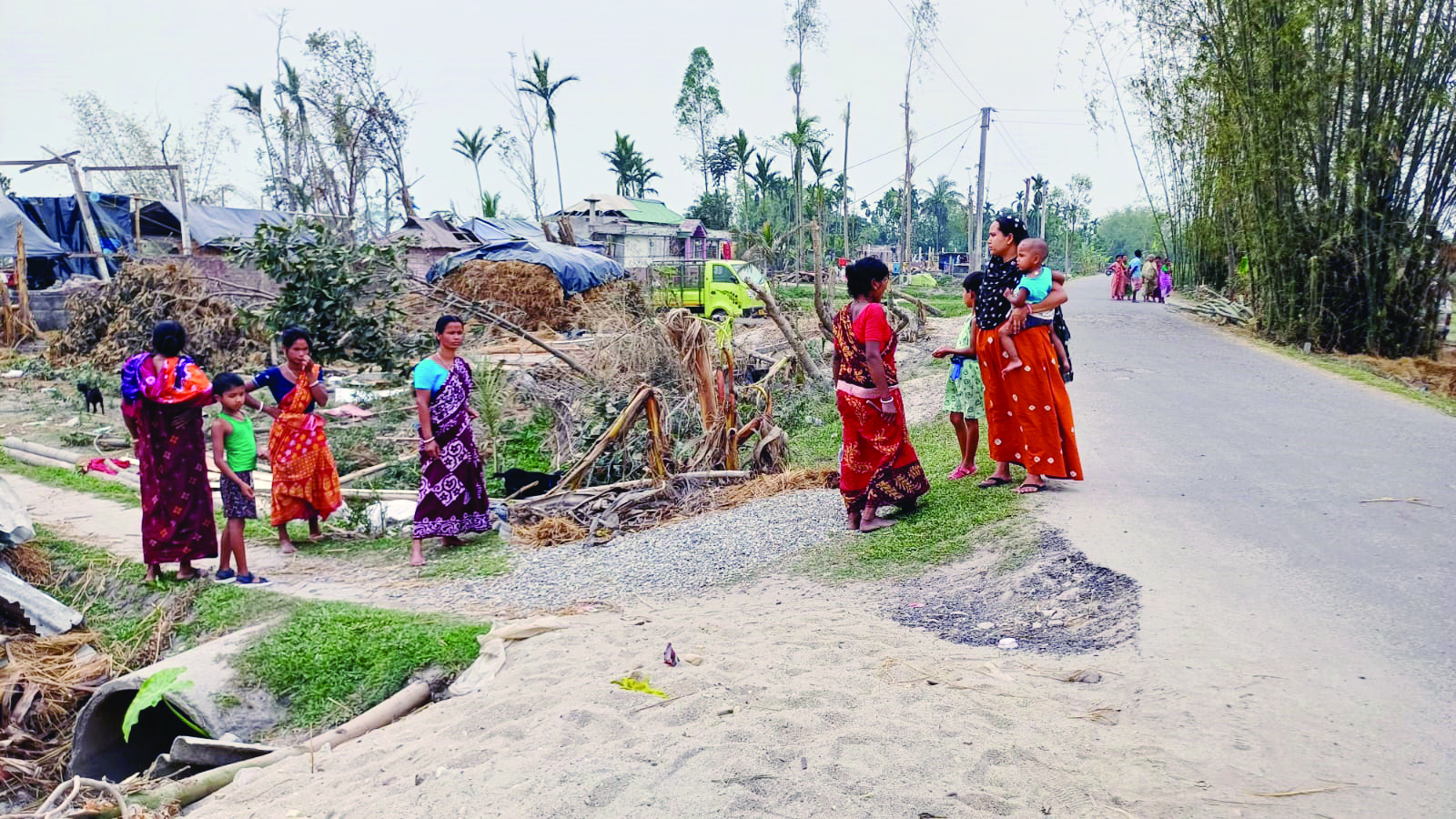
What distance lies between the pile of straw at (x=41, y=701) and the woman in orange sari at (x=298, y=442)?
4.51 ft

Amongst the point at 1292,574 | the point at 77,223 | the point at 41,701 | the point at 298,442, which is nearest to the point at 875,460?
the point at 1292,574

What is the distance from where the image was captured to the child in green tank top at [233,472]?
5902mm

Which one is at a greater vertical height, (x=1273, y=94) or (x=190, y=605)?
(x=1273, y=94)

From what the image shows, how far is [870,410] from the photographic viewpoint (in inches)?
221

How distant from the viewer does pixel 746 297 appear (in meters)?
21.6

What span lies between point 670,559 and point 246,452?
267 centimetres

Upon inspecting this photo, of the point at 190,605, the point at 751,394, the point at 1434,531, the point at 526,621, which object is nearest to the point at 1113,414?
the point at 1434,531

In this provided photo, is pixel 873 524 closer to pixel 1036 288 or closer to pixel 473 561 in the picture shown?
pixel 1036 288

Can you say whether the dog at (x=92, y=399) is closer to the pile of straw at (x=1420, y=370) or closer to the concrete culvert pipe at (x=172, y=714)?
the concrete culvert pipe at (x=172, y=714)

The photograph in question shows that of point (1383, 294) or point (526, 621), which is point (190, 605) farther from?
point (1383, 294)

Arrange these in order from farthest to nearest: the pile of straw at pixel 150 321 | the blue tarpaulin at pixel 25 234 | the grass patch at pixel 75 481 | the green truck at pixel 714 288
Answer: the blue tarpaulin at pixel 25 234 < the green truck at pixel 714 288 < the pile of straw at pixel 150 321 < the grass patch at pixel 75 481

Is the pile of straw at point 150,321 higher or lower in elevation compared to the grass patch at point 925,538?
higher

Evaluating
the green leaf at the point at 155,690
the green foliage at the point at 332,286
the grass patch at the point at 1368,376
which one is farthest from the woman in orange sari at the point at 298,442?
the grass patch at the point at 1368,376

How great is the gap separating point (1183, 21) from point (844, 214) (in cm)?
2000
